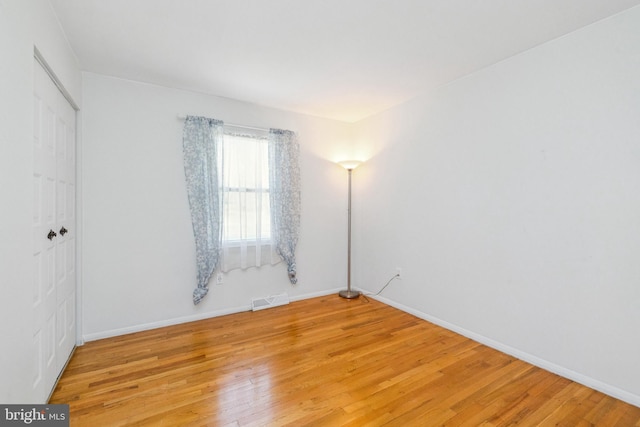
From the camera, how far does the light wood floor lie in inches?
68.5

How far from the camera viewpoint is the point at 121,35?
7.00 feet

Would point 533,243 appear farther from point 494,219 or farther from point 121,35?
point 121,35

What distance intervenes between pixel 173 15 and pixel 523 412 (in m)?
3.38

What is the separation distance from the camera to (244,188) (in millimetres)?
3418

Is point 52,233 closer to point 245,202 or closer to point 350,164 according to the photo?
point 245,202

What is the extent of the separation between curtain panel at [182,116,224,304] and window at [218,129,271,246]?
0.29ft

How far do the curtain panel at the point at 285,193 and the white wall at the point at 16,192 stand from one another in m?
2.24

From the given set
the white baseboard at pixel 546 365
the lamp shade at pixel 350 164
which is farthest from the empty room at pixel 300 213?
the lamp shade at pixel 350 164

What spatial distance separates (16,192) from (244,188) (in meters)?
2.15

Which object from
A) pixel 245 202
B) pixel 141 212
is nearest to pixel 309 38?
pixel 245 202

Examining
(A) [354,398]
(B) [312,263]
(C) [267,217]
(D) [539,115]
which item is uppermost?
(D) [539,115]

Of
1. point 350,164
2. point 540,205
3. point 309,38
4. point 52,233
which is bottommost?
point 52,233

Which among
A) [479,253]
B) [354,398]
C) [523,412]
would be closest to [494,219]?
[479,253]

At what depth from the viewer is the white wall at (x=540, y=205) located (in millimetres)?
1911
